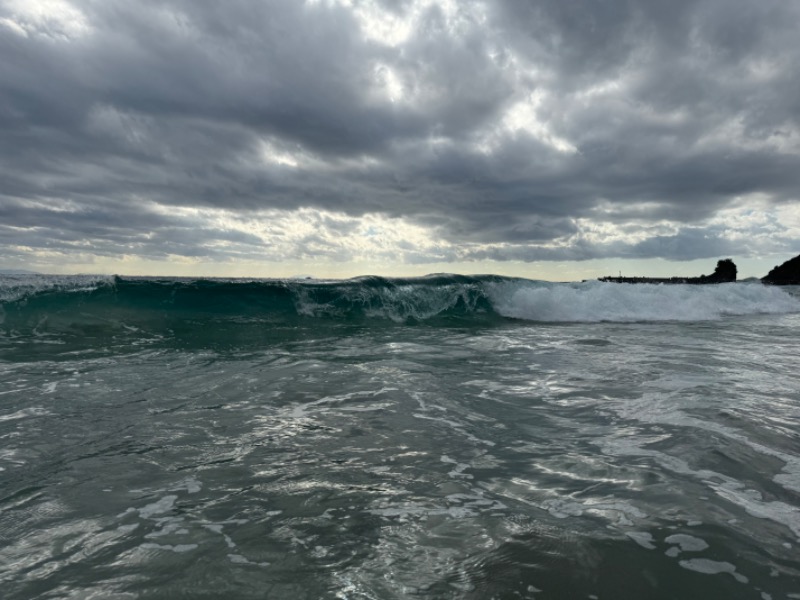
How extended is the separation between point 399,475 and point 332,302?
1566 centimetres

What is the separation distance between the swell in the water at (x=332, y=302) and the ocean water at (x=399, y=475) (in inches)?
249

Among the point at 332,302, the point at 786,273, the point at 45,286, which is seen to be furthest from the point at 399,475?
the point at 786,273

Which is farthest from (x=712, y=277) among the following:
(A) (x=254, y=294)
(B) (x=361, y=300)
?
(A) (x=254, y=294)

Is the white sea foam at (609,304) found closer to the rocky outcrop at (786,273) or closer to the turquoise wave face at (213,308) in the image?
the turquoise wave face at (213,308)

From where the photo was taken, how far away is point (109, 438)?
439 cm

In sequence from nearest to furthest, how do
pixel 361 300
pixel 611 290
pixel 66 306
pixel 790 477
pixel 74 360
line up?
1. pixel 790 477
2. pixel 74 360
3. pixel 66 306
4. pixel 361 300
5. pixel 611 290

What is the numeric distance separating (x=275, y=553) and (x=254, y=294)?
17042mm

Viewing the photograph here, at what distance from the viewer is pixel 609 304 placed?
69.2ft

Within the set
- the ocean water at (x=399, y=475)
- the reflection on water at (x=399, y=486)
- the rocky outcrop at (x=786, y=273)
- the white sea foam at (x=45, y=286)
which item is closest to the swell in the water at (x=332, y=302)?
the white sea foam at (x=45, y=286)

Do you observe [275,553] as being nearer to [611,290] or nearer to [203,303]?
[203,303]

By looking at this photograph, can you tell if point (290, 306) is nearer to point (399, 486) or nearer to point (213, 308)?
point (213, 308)

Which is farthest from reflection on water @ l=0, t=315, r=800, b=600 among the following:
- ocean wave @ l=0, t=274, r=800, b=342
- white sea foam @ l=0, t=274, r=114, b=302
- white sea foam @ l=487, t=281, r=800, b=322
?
white sea foam @ l=487, t=281, r=800, b=322

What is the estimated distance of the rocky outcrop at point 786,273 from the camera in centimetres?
5922

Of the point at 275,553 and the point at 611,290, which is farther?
the point at 611,290
